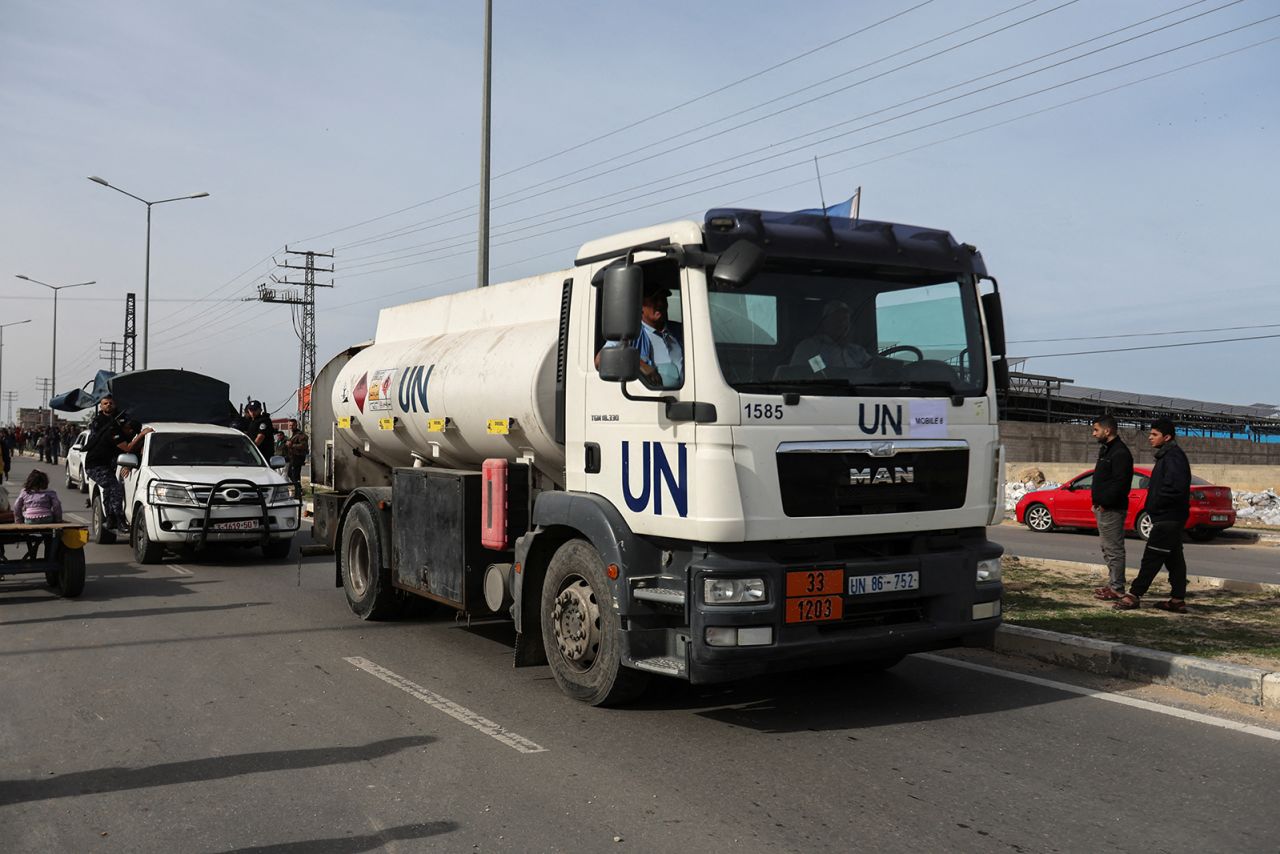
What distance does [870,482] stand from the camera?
578 cm

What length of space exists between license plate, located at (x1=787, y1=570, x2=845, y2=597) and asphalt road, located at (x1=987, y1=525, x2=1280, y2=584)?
7717 millimetres

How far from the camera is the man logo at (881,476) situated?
5738 millimetres

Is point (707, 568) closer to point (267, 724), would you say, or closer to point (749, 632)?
point (749, 632)

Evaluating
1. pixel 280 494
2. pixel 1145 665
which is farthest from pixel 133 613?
pixel 1145 665

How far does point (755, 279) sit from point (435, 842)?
3130mm

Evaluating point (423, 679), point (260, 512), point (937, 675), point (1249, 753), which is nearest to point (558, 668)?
point (423, 679)

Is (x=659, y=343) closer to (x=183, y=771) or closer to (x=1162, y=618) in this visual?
(x=183, y=771)

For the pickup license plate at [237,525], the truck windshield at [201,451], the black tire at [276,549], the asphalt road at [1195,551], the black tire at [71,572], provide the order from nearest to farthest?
the black tire at [71,572], the pickup license plate at [237,525], the asphalt road at [1195,551], the black tire at [276,549], the truck windshield at [201,451]

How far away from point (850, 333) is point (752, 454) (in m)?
0.96

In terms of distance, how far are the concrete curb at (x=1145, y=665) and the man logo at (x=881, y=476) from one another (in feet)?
7.78

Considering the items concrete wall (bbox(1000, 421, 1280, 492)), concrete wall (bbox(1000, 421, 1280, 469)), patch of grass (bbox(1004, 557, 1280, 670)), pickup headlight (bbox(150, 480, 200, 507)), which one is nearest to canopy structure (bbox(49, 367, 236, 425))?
pickup headlight (bbox(150, 480, 200, 507))

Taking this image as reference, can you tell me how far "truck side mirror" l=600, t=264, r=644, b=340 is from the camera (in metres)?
5.46

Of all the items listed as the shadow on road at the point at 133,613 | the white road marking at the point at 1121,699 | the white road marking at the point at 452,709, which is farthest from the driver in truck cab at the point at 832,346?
the shadow on road at the point at 133,613

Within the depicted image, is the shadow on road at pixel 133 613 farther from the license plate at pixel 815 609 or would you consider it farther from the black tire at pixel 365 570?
the license plate at pixel 815 609
